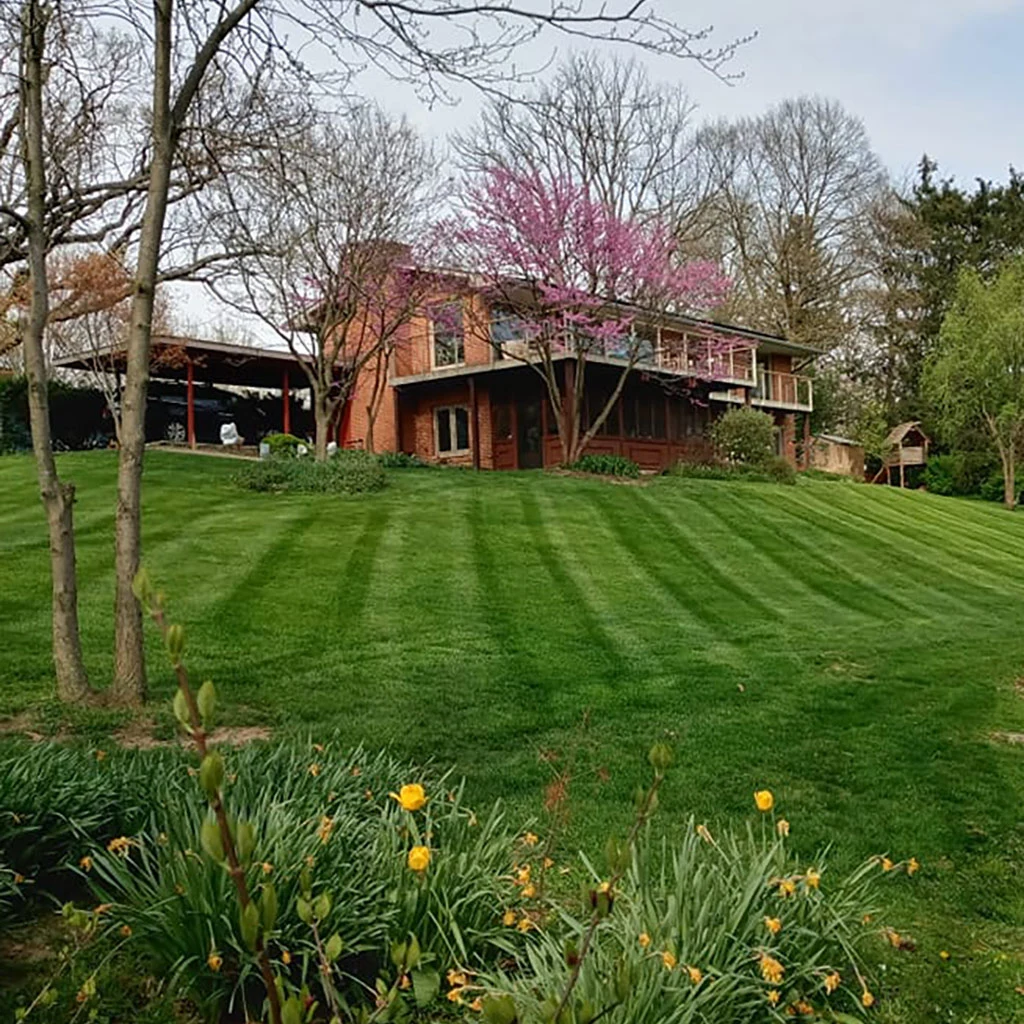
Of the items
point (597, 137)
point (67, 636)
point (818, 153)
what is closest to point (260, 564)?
point (67, 636)

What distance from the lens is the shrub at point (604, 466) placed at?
65.5ft

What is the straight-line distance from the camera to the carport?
21.7 meters

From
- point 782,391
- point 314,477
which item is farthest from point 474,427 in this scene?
point 782,391

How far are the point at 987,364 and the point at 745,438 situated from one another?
810 centimetres

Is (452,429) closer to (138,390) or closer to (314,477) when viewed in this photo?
(314,477)

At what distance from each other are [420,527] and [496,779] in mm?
8914

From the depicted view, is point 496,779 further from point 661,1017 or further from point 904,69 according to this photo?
point 904,69

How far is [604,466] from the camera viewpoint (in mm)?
20031

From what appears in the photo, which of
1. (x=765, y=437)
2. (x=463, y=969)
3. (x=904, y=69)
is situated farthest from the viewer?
(x=765, y=437)

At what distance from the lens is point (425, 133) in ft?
63.3

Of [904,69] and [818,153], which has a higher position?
[818,153]

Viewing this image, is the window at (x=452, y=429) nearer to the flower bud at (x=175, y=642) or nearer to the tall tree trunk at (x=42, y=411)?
the tall tree trunk at (x=42, y=411)

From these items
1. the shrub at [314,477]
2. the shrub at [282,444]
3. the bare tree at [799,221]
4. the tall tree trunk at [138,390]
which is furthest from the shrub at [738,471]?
the tall tree trunk at [138,390]

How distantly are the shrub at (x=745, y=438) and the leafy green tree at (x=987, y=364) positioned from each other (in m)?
6.86
